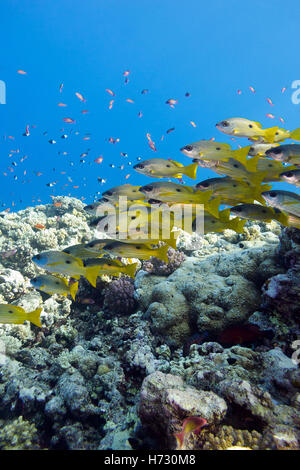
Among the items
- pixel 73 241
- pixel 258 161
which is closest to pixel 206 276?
pixel 258 161

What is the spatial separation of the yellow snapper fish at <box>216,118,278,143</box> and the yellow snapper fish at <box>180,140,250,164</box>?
0.42 metres

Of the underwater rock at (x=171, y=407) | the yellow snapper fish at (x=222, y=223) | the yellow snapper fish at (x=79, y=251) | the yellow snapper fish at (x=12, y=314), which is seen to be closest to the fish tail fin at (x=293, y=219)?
the yellow snapper fish at (x=222, y=223)

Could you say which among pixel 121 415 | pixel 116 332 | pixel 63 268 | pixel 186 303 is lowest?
pixel 121 415

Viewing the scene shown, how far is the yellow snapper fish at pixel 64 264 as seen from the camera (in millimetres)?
3229

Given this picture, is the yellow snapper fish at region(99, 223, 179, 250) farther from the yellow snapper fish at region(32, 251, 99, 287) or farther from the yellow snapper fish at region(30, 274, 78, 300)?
the yellow snapper fish at region(30, 274, 78, 300)

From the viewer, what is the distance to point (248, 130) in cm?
382

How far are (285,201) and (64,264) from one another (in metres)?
2.94

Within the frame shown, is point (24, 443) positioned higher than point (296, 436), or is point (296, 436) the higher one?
point (296, 436)

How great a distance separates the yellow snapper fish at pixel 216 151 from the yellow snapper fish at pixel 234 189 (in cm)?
34

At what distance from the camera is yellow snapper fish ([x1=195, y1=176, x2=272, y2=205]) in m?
3.21

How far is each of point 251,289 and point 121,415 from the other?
2.92 metres

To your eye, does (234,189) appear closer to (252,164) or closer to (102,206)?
(252,164)
